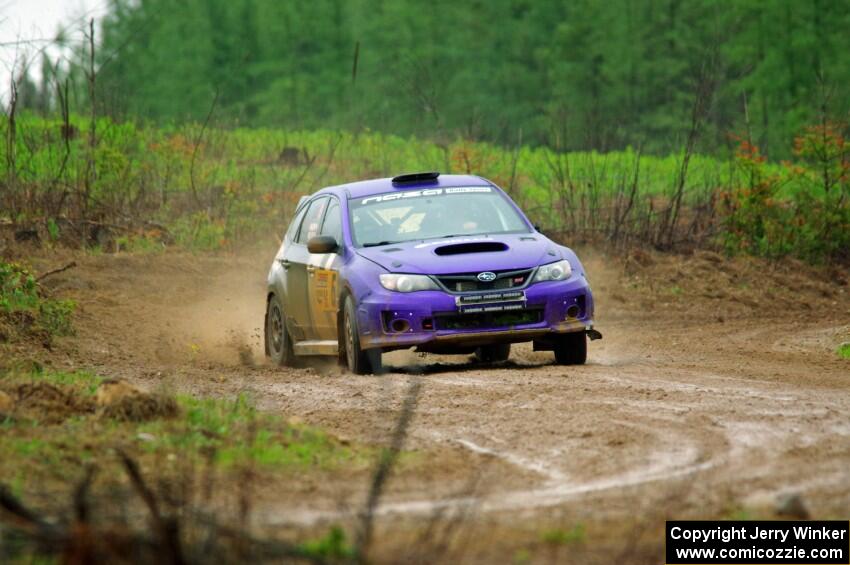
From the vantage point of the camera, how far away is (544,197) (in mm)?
26375

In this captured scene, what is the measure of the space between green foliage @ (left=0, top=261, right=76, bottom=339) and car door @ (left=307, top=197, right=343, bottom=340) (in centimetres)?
257

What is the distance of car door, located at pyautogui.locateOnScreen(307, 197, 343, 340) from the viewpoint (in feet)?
40.2

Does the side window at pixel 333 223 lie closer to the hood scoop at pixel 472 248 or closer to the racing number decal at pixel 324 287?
the racing number decal at pixel 324 287

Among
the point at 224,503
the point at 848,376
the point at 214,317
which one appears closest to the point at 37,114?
the point at 214,317

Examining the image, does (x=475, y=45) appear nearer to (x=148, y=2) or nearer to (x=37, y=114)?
(x=148, y=2)

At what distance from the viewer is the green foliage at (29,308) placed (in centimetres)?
1332

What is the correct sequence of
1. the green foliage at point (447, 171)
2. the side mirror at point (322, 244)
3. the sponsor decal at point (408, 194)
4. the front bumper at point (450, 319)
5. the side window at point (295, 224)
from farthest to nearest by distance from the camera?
the green foliage at point (447, 171)
the side window at point (295, 224)
the sponsor decal at point (408, 194)
the side mirror at point (322, 244)
the front bumper at point (450, 319)

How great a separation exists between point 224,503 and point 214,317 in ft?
40.8

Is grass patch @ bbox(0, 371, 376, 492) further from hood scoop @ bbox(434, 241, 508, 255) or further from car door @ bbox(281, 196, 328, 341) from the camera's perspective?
car door @ bbox(281, 196, 328, 341)

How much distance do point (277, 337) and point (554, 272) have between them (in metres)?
3.57

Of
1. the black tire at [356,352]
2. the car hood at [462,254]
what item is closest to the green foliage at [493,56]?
the car hood at [462,254]

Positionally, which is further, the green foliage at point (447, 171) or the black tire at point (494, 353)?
the green foliage at point (447, 171)

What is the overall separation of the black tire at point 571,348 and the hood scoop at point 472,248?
0.92 metres

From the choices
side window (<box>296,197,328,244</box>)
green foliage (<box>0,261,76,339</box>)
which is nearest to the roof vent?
side window (<box>296,197,328,244</box>)
